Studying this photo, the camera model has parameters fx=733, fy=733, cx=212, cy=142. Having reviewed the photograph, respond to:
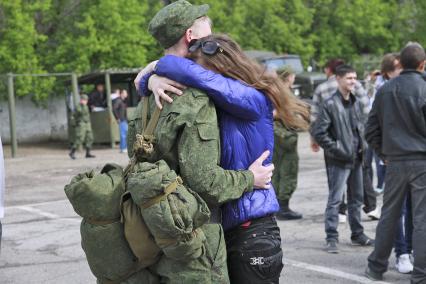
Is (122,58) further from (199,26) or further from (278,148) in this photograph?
(199,26)

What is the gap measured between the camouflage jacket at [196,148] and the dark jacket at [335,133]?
4.22 metres

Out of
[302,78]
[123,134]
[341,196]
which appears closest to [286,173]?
[341,196]

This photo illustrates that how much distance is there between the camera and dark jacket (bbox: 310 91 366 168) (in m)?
7.11

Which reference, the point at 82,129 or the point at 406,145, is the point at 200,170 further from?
the point at 82,129

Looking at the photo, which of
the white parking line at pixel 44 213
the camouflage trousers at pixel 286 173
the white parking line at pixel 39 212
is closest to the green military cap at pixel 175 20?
the camouflage trousers at pixel 286 173

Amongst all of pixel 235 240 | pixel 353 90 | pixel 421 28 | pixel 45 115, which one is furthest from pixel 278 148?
pixel 421 28

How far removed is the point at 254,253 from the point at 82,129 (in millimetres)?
16768

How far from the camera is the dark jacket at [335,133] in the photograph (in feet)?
Answer: 23.3

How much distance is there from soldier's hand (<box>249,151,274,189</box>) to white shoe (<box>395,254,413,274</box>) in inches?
141

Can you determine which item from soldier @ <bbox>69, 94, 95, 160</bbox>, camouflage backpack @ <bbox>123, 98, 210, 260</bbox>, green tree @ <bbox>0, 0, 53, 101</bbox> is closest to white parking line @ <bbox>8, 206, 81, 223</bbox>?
camouflage backpack @ <bbox>123, 98, 210, 260</bbox>

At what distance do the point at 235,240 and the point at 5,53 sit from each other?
20124 millimetres

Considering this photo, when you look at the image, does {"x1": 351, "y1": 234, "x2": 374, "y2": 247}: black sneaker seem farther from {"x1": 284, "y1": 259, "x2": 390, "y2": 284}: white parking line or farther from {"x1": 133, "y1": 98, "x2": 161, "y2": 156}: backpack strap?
{"x1": 133, "y1": 98, "x2": 161, "y2": 156}: backpack strap

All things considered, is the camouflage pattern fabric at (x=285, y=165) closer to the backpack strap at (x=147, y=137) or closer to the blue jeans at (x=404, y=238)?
the blue jeans at (x=404, y=238)

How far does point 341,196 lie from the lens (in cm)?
726
